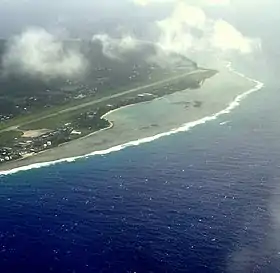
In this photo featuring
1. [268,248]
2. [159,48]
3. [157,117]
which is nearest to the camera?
[268,248]

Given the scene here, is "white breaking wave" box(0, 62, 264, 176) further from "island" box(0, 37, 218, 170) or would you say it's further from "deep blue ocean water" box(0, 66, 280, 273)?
"island" box(0, 37, 218, 170)

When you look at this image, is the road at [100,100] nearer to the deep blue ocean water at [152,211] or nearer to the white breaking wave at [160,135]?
the white breaking wave at [160,135]


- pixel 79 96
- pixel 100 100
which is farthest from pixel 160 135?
pixel 79 96

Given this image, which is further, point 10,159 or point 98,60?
point 98,60

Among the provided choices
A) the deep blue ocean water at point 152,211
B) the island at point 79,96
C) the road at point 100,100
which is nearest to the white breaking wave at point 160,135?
the deep blue ocean water at point 152,211

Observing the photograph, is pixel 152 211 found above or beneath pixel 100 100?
beneath

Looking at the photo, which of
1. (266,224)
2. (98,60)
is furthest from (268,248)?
(98,60)

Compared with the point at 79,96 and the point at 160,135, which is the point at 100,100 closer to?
the point at 79,96

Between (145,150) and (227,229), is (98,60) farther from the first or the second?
(227,229)
